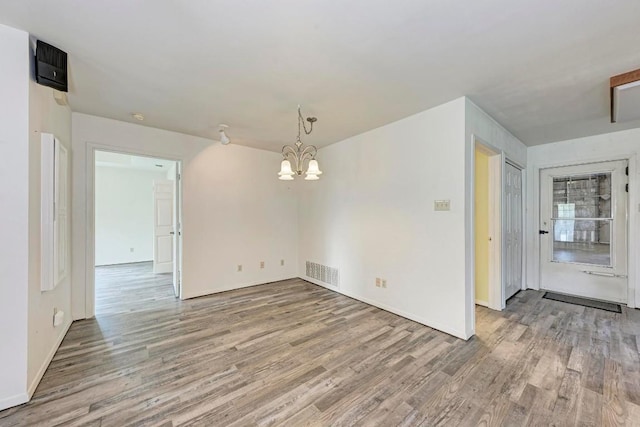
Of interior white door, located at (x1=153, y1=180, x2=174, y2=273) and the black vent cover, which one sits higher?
the black vent cover

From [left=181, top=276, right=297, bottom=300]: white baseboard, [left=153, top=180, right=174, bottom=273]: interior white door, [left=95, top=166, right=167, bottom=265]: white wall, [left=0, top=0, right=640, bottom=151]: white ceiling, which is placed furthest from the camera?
[left=95, top=166, right=167, bottom=265]: white wall

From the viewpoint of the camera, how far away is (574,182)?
4.19 metres

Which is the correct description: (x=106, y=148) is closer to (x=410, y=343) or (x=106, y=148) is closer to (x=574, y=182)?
(x=410, y=343)

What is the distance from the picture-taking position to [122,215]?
7031mm

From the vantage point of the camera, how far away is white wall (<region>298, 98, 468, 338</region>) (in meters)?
2.76

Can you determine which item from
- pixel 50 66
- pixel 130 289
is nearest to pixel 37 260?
pixel 50 66

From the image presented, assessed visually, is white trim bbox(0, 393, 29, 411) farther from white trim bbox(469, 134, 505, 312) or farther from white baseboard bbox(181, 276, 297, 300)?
white trim bbox(469, 134, 505, 312)

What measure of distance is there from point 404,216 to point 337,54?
201cm

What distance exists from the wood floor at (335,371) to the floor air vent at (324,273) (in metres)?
0.94

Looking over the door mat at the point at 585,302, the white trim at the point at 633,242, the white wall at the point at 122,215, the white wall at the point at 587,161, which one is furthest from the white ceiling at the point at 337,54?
the white wall at the point at 122,215

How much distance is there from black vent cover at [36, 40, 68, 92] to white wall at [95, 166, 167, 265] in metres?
5.99

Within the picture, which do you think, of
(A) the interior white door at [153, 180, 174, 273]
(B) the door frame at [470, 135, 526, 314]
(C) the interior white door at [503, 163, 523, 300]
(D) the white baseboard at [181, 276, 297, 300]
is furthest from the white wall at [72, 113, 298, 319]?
(C) the interior white door at [503, 163, 523, 300]

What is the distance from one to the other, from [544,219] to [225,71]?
17.3ft

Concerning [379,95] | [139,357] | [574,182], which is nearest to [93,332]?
[139,357]
